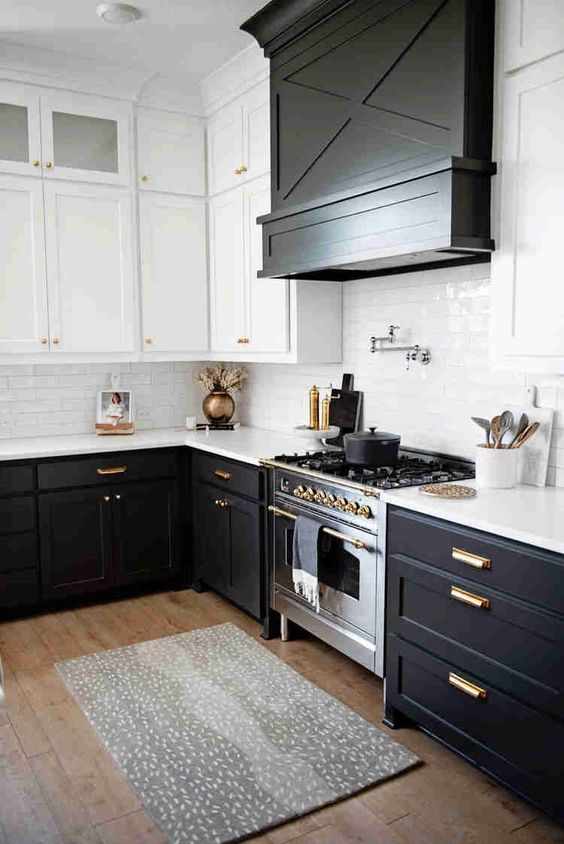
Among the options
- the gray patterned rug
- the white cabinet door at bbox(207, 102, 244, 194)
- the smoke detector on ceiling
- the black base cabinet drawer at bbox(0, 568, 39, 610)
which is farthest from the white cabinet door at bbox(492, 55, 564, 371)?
the black base cabinet drawer at bbox(0, 568, 39, 610)

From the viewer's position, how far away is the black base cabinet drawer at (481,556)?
203cm

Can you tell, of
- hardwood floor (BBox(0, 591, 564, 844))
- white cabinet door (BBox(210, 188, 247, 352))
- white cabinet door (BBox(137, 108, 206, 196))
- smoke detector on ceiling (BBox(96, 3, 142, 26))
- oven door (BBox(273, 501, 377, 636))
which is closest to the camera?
hardwood floor (BBox(0, 591, 564, 844))

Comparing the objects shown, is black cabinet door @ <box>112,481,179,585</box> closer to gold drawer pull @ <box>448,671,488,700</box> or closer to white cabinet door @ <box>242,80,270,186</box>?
white cabinet door @ <box>242,80,270,186</box>

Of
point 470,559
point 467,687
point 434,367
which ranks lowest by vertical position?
point 467,687

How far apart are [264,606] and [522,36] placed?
102 inches

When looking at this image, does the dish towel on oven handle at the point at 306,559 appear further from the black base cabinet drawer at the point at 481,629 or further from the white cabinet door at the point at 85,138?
the white cabinet door at the point at 85,138

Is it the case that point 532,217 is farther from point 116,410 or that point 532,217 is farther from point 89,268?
point 116,410

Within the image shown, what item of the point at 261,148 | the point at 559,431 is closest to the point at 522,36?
the point at 559,431

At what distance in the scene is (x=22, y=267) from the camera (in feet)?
12.8

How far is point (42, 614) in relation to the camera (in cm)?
391

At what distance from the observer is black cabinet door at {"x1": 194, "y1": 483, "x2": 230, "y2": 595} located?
385 centimetres

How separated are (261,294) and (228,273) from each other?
0.41 meters

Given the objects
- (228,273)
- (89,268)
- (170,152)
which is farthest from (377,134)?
(89,268)

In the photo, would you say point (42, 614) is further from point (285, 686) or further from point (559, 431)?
point (559, 431)
